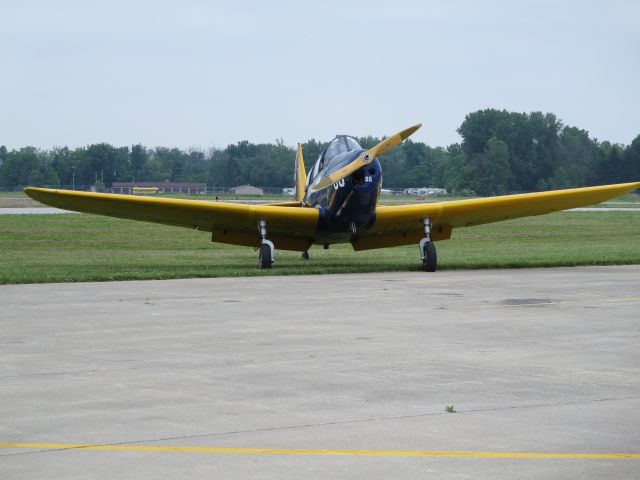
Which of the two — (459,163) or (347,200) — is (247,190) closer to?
(459,163)

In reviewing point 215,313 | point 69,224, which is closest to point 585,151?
point 69,224

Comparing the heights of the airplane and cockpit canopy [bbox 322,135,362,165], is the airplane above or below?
below

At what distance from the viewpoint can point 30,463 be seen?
18.3 ft

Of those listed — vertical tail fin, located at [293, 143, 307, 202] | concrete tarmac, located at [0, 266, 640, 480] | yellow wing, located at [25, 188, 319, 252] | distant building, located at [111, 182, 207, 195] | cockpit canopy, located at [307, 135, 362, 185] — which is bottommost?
distant building, located at [111, 182, 207, 195]

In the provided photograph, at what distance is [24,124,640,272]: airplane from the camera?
20781 millimetres

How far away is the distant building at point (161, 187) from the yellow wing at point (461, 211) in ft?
489

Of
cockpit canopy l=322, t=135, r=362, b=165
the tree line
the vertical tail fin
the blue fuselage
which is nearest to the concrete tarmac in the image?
the blue fuselage

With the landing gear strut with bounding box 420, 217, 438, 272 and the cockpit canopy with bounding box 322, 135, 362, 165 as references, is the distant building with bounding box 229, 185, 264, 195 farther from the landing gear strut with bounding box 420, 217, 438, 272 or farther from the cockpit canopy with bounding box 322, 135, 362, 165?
the landing gear strut with bounding box 420, 217, 438, 272

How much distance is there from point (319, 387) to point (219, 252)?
72.9 ft

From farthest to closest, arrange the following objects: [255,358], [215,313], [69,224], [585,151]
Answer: [585,151], [69,224], [215,313], [255,358]

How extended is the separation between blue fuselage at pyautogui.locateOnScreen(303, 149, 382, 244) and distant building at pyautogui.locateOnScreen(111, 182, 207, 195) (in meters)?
150

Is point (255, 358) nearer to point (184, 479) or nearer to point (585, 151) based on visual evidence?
point (184, 479)

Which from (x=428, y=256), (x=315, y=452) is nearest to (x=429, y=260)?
(x=428, y=256)

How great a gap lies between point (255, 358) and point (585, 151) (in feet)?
402
